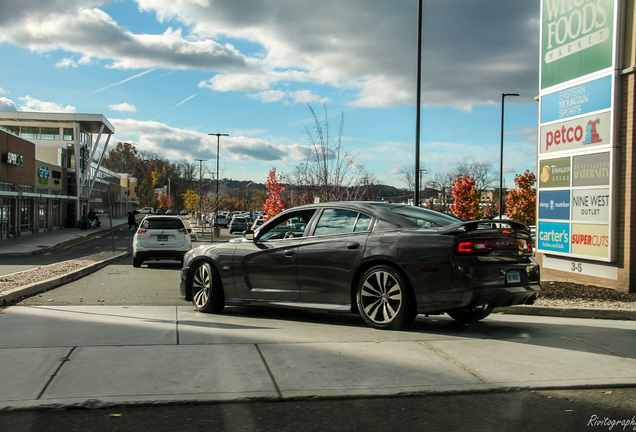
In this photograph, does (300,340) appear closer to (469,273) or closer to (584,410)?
(469,273)

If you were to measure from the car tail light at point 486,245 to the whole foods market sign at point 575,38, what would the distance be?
674 centimetres

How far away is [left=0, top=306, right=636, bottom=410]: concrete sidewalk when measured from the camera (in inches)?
165

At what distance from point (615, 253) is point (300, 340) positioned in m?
7.67

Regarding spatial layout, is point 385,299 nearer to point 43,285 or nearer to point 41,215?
point 43,285

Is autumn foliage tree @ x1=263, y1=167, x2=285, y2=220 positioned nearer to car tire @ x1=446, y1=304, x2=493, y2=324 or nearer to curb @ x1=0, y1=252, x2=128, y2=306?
curb @ x1=0, y1=252, x2=128, y2=306

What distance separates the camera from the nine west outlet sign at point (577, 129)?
→ 1109cm

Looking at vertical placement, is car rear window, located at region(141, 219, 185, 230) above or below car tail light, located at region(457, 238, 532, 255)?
below

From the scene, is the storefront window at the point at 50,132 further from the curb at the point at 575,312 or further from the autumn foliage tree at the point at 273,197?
the curb at the point at 575,312

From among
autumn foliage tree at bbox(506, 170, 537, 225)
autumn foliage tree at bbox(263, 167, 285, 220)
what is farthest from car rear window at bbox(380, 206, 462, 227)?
autumn foliage tree at bbox(506, 170, 537, 225)

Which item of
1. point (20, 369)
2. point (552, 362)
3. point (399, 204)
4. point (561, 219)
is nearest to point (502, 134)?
point (561, 219)

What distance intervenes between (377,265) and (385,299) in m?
0.39

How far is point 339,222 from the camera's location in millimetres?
Result: 7035

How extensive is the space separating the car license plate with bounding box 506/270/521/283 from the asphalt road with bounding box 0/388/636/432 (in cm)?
214

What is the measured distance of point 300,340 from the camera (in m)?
5.84
